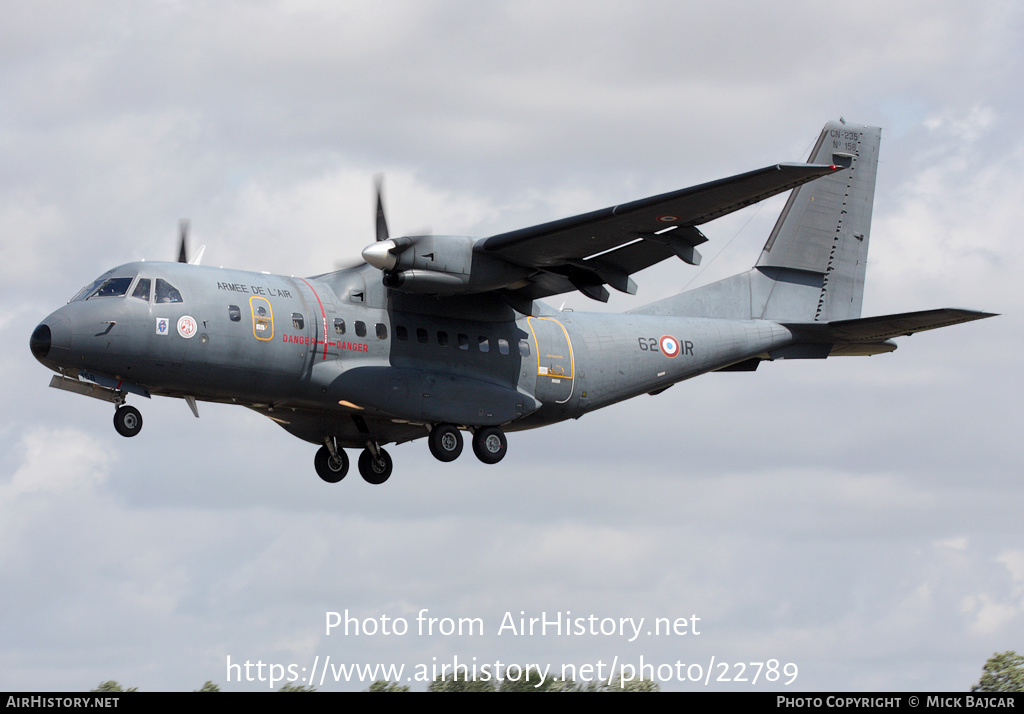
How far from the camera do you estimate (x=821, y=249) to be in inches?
1158

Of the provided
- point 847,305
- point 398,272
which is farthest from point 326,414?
point 847,305

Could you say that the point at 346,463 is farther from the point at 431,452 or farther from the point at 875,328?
the point at 875,328

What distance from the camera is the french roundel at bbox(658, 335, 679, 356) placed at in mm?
27125

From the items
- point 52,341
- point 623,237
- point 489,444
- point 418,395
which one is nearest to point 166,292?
point 52,341

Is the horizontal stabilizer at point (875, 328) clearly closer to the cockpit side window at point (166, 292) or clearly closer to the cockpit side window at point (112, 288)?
the cockpit side window at point (166, 292)

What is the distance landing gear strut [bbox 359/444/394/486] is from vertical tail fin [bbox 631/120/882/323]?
7089 millimetres

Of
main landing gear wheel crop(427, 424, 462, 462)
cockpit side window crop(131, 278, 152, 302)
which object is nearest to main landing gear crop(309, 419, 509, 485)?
main landing gear wheel crop(427, 424, 462, 462)

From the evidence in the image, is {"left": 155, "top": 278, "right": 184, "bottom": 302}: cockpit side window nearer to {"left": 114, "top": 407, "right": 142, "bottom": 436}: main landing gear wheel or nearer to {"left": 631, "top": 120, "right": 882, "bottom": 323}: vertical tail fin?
{"left": 114, "top": 407, "right": 142, "bottom": 436}: main landing gear wheel

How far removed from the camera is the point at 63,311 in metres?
21.1

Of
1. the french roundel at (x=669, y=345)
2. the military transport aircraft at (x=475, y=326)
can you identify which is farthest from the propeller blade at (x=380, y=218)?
the french roundel at (x=669, y=345)

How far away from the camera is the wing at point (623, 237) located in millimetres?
21250

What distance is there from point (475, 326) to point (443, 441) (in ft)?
6.79

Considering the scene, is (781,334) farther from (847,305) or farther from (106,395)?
(106,395)

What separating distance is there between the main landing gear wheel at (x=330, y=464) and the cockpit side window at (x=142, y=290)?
5.58 metres
